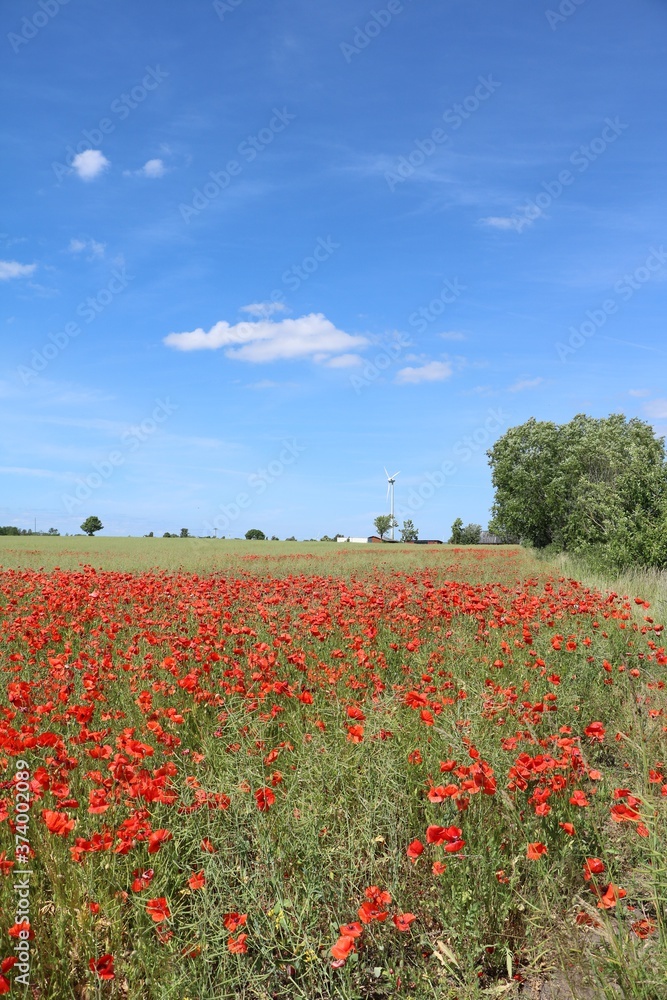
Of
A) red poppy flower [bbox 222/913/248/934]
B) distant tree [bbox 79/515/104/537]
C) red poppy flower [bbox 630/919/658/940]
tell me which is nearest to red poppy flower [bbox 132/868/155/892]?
red poppy flower [bbox 222/913/248/934]

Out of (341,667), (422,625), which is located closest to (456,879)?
(341,667)

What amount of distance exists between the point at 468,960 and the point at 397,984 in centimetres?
32

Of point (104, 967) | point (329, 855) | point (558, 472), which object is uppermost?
point (558, 472)

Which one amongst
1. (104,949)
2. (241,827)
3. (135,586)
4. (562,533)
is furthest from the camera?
(562,533)

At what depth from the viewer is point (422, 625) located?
7.88m

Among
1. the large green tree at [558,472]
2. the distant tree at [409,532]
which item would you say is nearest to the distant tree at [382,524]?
the distant tree at [409,532]

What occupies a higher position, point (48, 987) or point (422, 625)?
point (422, 625)

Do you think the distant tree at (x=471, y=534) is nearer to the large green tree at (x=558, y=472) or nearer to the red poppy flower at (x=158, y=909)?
the large green tree at (x=558, y=472)

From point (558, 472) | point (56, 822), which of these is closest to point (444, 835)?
point (56, 822)

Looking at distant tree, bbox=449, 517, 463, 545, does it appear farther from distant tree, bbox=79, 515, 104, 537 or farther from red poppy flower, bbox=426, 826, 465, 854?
red poppy flower, bbox=426, 826, 465, 854

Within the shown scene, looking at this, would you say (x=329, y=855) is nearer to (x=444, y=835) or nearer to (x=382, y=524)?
(x=444, y=835)

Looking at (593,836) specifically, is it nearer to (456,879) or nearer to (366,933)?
(456,879)

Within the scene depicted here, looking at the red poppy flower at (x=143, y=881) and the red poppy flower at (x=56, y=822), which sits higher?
the red poppy flower at (x=56, y=822)

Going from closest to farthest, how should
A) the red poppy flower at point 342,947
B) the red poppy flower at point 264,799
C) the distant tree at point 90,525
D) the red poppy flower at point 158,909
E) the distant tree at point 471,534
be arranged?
the red poppy flower at point 342,947, the red poppy flower at point 158,909, the red poppy flower at point 264,799, the distant tree at point 90,525, the distant tree at point 471,534
